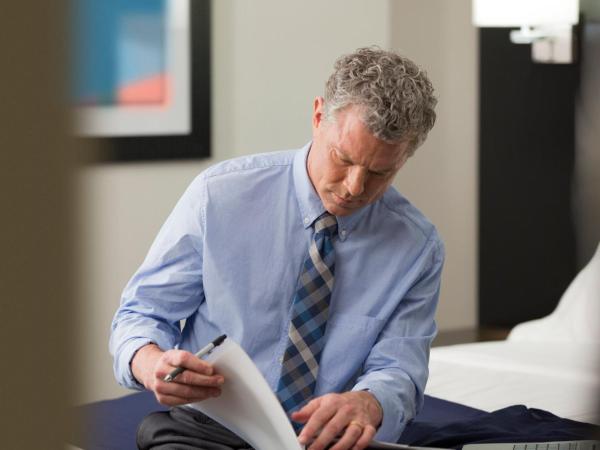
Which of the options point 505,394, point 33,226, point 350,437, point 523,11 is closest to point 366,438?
point 350,437

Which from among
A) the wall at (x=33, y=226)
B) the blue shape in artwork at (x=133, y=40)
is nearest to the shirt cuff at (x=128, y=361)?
the wall at (x=33, y=226)

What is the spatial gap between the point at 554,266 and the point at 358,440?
3.87m

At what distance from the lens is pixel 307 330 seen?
1.66 meters

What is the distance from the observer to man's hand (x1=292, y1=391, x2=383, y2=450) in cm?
129

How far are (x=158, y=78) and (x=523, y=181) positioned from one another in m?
2.09

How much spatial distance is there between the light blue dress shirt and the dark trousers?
0.40ft

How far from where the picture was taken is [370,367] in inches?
65.1

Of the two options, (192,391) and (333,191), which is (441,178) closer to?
(333,191)

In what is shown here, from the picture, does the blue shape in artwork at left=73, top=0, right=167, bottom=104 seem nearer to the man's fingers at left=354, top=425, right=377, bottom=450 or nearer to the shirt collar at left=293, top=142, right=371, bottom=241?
the shirt collar at left=293, top=142, right=371, bottom=241

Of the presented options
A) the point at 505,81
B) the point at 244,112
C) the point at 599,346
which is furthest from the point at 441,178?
the point at 599,346

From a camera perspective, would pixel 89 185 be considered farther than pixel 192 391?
No

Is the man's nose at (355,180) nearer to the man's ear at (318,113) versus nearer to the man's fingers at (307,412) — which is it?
the man's ear at (318,113)

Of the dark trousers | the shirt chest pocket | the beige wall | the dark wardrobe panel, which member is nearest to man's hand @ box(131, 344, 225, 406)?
the dark trousers

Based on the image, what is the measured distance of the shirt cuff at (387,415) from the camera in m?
1.47
